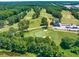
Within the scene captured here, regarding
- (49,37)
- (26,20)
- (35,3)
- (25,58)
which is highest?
(35,3)

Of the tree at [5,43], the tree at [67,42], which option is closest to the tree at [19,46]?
the tree at [5,43]

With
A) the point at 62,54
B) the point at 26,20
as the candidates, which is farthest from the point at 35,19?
the point at 62,54

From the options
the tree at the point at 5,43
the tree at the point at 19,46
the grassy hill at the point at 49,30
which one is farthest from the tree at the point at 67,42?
the tree at the point at 5,43

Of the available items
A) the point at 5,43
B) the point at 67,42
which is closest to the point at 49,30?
the point at 67,42

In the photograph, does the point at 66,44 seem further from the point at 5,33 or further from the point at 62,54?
the point at 5,33

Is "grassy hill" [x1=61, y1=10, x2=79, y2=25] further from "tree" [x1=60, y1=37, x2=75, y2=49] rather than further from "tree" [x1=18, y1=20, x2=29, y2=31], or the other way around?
"tree" [x1=18, y1=20, x2=29, y2=31]

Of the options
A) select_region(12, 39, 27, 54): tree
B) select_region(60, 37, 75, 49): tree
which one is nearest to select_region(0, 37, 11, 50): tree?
select_region(12, 39, 27, 54): tree

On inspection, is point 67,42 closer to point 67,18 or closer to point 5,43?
point 67,18

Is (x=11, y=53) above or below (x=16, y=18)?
below

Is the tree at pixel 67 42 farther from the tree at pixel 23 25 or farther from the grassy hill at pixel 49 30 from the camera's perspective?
the tree at pixel 23 25

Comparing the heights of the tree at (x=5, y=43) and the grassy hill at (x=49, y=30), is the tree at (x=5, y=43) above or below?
below

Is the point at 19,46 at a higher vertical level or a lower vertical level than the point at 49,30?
lower
